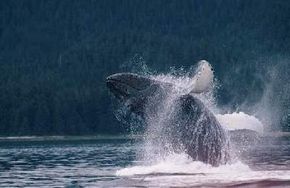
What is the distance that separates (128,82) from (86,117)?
530 feet

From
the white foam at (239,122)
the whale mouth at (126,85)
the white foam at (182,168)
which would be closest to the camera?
the whale mouth at (126,85)

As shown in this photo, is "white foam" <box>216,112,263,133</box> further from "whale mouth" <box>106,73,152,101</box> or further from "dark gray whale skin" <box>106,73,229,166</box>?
"whale mouth" <box>106,73,152,101</box>

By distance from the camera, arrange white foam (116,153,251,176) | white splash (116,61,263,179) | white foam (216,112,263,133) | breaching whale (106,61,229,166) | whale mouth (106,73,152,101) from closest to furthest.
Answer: white splash (116,61,263,179), whale mouth (106,73,152,101), breaching whale (106,61,229,166), white foam (116,153,251,176), white foam (216,112,263,133)

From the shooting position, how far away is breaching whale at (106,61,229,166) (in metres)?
38.9

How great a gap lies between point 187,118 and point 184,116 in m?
0.20

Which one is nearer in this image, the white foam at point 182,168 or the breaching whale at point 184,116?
the breaching whale at point 184,116

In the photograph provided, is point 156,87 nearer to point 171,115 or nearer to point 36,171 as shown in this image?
point 171,115

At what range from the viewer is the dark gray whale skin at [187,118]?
39.0m

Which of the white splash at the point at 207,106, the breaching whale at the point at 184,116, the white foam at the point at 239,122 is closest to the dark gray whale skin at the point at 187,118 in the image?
the breaching whale at the point at 184,116

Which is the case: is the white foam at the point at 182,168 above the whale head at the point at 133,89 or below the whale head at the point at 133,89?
below

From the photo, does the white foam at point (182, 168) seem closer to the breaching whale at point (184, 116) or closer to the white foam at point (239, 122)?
the breaching whale at point (184, 116)

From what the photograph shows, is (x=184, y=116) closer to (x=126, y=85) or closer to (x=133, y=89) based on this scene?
(x=133, y=89)

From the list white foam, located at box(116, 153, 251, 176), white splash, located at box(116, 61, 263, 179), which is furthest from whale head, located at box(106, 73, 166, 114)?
white foam, located at box(116, 153, 251, 176)

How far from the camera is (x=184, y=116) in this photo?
131ft
